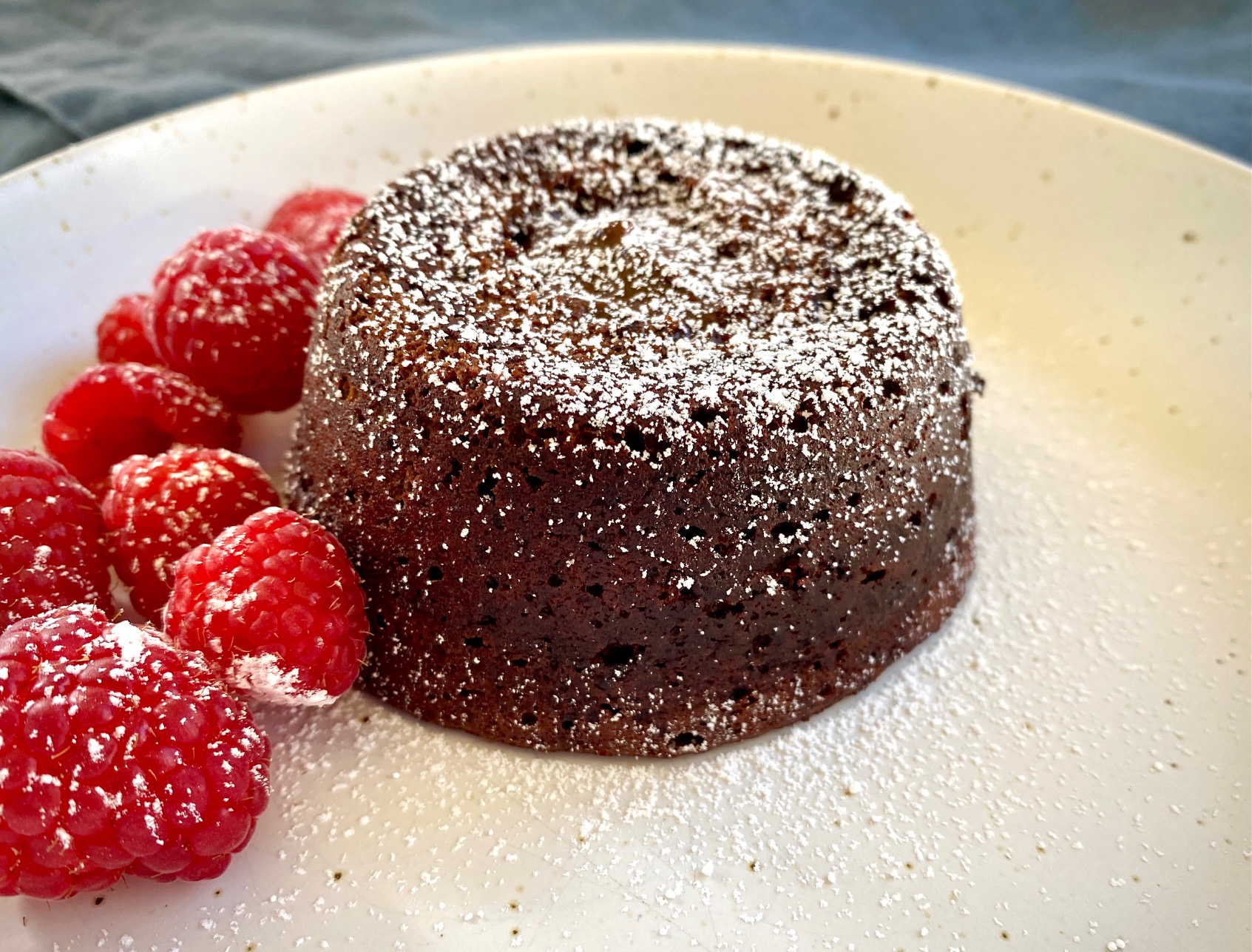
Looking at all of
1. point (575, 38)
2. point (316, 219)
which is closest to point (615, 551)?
point (316, 219)

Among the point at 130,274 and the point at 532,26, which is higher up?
the point at 532,26

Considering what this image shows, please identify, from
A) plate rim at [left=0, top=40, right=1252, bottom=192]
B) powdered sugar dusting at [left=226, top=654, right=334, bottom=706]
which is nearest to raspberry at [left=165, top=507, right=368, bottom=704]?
powdered sugar dusting at [left=226, top=654, right=334, bottom=706]

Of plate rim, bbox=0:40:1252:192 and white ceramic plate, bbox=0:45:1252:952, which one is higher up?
plate rim, bbox=0:40:1252:192

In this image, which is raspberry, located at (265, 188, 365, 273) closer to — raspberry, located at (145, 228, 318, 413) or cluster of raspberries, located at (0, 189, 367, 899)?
cluster of raspberries, located at (0, 189, 367, 899)

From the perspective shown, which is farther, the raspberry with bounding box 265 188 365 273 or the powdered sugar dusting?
the raspberry with bounding box 265 188 365 273

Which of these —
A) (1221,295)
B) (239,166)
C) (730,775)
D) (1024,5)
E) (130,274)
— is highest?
(1024,5)

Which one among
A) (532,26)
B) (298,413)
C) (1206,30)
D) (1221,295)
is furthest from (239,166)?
(1206,30)

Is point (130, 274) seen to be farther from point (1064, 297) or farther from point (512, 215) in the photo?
point (1064, 297)
